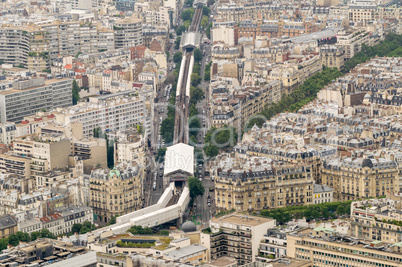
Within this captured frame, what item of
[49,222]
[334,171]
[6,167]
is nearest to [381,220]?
[334,171]

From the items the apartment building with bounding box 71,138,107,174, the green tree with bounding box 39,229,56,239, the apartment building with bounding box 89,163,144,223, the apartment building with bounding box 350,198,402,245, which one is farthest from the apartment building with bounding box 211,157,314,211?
the apartment building with bounding box 71,138,107,174

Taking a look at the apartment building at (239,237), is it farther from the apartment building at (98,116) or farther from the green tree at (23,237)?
the apartment building at (98,116)

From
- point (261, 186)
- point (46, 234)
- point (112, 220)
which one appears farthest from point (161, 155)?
point (46, 234)

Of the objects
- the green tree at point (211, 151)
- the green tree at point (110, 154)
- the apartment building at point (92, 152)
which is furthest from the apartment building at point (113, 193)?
the green tree at point (211, 151)

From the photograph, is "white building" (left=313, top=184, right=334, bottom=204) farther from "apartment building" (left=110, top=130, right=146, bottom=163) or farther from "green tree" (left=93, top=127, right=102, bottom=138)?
"green tree" (left=93, top=127, right=102, bottom=138)

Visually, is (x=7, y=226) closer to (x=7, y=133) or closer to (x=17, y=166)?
(x=17, y=166)

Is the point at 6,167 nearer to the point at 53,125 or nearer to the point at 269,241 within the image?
the point at 53,125
